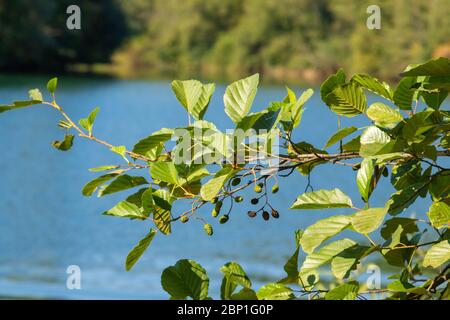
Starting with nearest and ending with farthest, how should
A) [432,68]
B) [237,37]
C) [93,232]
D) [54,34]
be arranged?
[432,68], [93,232], [54,34], [237,37]

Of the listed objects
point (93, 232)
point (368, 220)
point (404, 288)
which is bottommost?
Answer: point (93, 232)

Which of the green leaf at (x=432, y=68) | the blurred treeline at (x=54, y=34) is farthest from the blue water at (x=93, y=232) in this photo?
the blurred treeline at (x=54, y=34)

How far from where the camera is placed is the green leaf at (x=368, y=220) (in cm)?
107

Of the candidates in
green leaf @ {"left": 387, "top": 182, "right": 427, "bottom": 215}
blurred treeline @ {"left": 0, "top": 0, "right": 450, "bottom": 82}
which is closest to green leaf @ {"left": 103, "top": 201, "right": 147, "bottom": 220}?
green leaf @ {"left": 387, "top": 182, "right": 427, "bottom": 215}

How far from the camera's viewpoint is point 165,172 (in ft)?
3.85

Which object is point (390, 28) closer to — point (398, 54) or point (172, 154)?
point (398, 54)

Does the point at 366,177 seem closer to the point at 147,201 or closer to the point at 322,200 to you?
the point at 322,200

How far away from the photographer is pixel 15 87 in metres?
29.4

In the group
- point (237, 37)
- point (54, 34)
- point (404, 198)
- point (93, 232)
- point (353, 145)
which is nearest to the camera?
point (404, 198)

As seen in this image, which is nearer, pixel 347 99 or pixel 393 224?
pixel 347 99

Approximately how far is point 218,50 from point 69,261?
4051 cm

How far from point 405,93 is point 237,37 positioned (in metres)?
45.8

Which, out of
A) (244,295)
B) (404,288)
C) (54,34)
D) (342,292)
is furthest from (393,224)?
(54,34)

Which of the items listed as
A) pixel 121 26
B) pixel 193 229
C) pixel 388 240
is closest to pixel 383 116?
pixel 388 240
